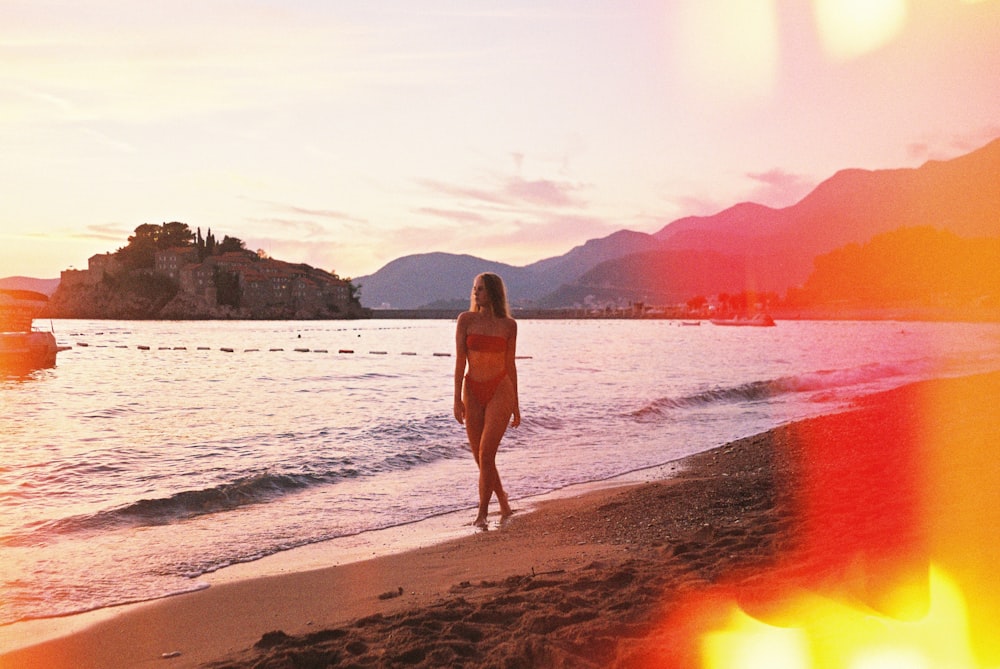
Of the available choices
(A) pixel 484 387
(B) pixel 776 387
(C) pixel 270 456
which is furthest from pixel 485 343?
(B) pixel 776 387

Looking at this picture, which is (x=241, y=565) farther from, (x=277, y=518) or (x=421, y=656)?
(x=421, y=656)

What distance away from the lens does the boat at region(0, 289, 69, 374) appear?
1394 inches

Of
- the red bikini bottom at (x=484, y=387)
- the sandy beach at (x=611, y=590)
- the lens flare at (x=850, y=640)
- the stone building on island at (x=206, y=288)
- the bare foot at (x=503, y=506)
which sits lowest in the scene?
the bare foot at (x=503, y=506)

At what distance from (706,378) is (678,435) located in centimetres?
1389

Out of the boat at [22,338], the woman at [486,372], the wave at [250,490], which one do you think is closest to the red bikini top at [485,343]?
the woman at [486,372]

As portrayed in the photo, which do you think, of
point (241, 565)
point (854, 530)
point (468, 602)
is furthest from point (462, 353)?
point (854, 530)

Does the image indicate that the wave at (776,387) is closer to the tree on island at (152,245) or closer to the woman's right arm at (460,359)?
the woman's right arm at (460,359)

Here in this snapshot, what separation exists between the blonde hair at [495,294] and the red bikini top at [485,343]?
245 millimetres

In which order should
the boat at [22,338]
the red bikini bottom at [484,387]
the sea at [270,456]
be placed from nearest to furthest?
the sea at [270,456] < the red bikini bottom at [484,387] < the boat at [22,338]

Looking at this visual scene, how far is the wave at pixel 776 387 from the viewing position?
1960cm

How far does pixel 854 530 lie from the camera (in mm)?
5148

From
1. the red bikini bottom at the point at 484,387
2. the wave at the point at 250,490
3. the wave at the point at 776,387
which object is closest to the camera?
the red bikini bottom at the point at 484,387

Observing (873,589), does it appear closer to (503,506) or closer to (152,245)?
(503,506)

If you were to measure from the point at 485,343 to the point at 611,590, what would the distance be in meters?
3.25
